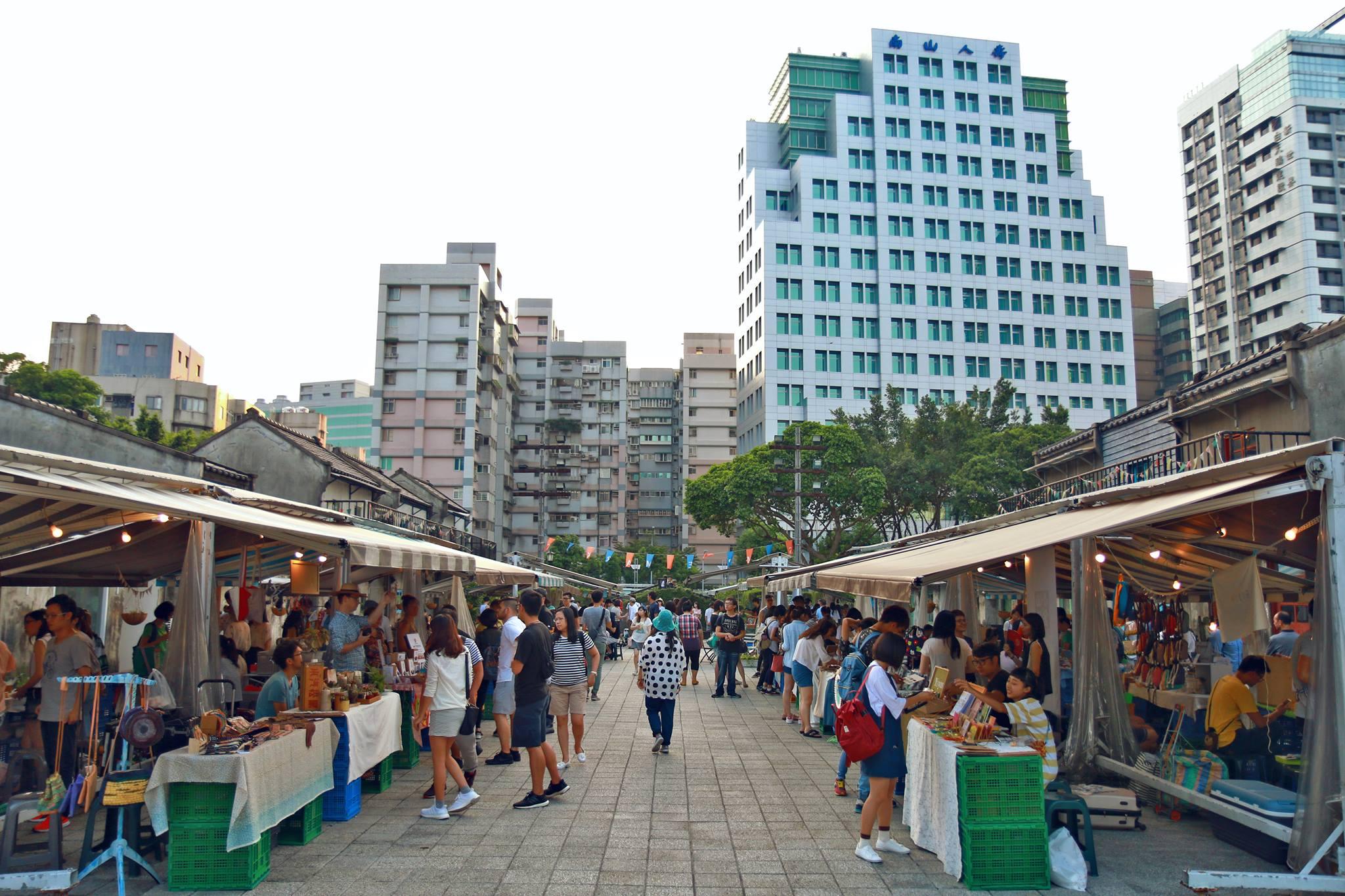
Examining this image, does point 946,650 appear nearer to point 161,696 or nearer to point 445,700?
point 445,700

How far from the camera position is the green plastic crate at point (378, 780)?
29.5 ft

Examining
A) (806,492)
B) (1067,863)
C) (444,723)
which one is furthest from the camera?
(806,492)

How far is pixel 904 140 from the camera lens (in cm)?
7506

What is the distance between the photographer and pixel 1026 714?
7113mm

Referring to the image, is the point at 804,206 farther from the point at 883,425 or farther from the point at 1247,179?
the point at 1247,179

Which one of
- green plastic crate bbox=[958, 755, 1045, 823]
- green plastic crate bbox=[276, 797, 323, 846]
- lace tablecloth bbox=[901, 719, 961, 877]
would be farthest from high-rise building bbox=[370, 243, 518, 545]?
green plastic crate bbox=[958, 755, 1045, 823]

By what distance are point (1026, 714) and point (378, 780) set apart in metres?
5.66

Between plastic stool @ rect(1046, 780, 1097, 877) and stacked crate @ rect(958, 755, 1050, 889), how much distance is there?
205 mm

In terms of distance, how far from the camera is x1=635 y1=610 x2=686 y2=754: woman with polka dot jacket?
10.9 metres

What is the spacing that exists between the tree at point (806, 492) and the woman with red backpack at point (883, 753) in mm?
34378

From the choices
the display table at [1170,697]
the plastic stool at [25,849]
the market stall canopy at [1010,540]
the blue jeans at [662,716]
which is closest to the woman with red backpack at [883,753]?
the market stall canopy at [1010,540]

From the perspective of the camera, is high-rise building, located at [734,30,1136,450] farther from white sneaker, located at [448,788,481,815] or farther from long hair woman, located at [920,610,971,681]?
white sneaker, located at [448,788,481,815]

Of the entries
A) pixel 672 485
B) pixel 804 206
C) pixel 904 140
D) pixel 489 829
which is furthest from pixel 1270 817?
pixel 672 485

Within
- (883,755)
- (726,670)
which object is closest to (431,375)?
(726,670)
